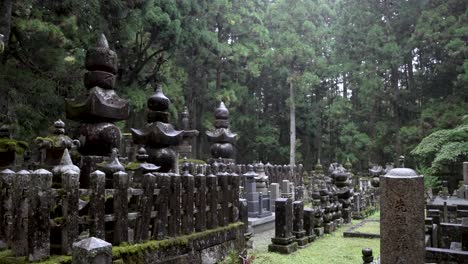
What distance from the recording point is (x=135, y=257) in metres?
5.60

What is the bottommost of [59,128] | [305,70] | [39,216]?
[39,216]

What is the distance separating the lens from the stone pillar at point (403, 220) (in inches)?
225

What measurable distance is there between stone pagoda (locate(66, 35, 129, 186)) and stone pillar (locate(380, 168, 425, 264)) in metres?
4.63

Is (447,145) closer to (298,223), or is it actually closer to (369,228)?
(369,228)

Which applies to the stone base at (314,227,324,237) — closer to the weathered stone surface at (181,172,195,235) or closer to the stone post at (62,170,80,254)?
the weathered stone surface at (181,172,195,235)

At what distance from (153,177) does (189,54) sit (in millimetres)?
23319

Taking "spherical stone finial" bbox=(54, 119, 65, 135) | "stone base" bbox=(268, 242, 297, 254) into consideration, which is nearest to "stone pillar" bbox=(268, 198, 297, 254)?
"stone base" bbox=(268, 242, 297, 254)

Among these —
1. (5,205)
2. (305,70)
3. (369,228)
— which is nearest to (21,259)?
(5,205)

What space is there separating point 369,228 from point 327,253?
13.0 feet

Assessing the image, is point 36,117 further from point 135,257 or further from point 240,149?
point 240,149

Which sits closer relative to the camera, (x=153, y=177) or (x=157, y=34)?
→ (x=153, y=177)

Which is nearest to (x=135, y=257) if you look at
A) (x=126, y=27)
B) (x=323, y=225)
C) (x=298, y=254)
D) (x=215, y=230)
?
(x=215, y=230)

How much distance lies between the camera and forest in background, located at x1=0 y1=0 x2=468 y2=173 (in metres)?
19.3

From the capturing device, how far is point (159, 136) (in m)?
9.10
